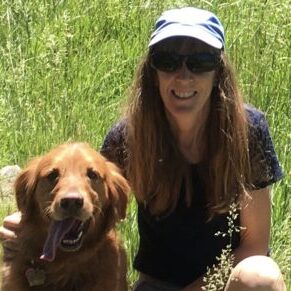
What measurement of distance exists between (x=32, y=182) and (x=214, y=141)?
2.57 ft

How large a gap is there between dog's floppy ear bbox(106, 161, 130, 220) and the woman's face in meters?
0.36

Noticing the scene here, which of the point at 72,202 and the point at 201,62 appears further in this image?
the point at 201,62

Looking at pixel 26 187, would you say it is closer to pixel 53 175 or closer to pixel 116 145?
pixel 53 175

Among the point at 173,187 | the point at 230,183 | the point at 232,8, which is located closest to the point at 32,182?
the point at 173,187

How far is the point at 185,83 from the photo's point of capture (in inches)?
137

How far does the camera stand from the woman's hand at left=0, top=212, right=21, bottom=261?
3.58 metres

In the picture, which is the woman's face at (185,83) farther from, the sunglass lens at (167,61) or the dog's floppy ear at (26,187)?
the dog's floppy ear at (26,187)

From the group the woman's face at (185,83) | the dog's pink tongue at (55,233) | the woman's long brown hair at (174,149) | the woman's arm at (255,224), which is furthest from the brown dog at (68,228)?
the woman's arm at (255,224)

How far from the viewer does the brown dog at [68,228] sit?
3.35m

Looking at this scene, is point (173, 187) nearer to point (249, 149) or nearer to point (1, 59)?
point (249, 149)

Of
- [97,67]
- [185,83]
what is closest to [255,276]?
[185,83]

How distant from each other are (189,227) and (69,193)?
0.67m

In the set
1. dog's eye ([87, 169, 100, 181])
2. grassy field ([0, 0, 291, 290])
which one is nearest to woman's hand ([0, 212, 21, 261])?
dog's eye ([87, 169, 100, 181])

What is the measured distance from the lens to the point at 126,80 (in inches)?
217
